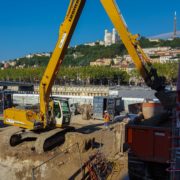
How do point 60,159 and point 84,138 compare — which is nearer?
point 60,159

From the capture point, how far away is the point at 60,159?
14.7m

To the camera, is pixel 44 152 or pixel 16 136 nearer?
pixel 44 152

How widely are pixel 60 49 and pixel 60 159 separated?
5430 mm

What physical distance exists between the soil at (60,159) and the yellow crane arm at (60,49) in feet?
5.96

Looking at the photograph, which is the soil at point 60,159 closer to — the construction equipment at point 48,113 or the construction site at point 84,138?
the construction site at point 84,138

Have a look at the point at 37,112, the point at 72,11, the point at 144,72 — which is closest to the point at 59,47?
the point at 72,11

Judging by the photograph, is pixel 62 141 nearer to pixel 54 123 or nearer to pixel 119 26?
pixel 54 123

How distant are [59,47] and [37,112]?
3.81 metres

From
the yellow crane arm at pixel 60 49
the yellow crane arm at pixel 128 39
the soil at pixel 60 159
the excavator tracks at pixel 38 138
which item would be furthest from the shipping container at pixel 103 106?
the yellow crane arm at pixel 128 39

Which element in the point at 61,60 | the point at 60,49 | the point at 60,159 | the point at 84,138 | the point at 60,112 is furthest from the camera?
the point at 60,112

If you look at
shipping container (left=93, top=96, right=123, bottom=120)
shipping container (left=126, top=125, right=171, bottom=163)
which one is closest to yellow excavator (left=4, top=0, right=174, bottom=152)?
shipping container (left=126, top=125, right=171, bottom=163)

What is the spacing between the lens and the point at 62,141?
17.2 m

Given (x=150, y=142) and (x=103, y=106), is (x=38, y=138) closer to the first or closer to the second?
(x=150, y=142)

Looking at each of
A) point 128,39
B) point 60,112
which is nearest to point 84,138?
point 60,112
